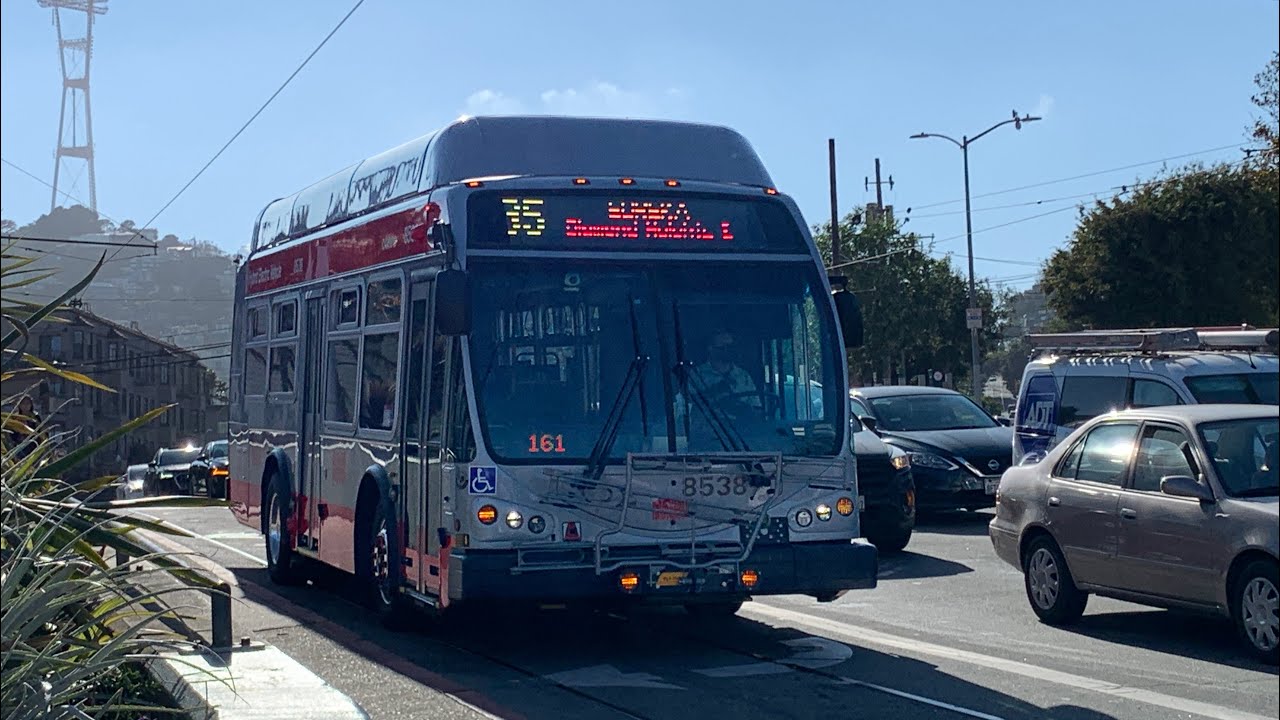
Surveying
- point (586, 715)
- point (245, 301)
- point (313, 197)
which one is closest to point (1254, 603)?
point (586, 715)

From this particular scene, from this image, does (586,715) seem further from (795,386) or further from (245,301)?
(245,301)

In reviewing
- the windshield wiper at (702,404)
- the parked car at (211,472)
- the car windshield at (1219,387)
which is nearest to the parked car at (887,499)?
the car windshield at (1219,387)

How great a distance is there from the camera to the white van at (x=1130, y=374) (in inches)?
493

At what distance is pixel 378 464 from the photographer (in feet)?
36.3

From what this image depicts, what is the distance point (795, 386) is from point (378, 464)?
3.00 meters

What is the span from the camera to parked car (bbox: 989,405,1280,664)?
9.40 meters

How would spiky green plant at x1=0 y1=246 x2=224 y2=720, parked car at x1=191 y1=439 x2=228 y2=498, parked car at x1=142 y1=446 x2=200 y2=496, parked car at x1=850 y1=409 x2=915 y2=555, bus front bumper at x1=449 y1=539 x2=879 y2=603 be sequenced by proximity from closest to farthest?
spiky green plant at x1=0 y1=246 x2=224 y2=720, bus front bumper at x1=449 y1=539 x2=879 y2=603, parked car at x1=850 y1=409 x2=915 y2=555, parked car at x1=191 y1=439 x2=228 y2=498, parked car at x1=142 y1=446 x2=200 y2=496

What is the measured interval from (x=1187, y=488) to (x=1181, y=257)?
76.2 feet

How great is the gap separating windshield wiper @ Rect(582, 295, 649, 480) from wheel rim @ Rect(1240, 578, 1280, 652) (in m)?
3.58

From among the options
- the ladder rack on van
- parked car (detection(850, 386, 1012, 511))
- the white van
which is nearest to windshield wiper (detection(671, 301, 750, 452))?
the white van

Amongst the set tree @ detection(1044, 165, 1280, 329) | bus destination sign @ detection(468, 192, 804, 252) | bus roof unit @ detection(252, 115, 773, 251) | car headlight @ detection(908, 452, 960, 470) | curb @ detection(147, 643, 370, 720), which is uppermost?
tree @ detection(1044, 165, 1280, 329)

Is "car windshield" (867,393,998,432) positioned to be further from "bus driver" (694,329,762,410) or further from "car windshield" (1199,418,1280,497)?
"bus driver" (694,329,762,410)

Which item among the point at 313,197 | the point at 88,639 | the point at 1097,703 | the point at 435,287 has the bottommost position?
the point at 1097,703

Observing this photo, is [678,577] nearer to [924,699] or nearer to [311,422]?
[924,699]
